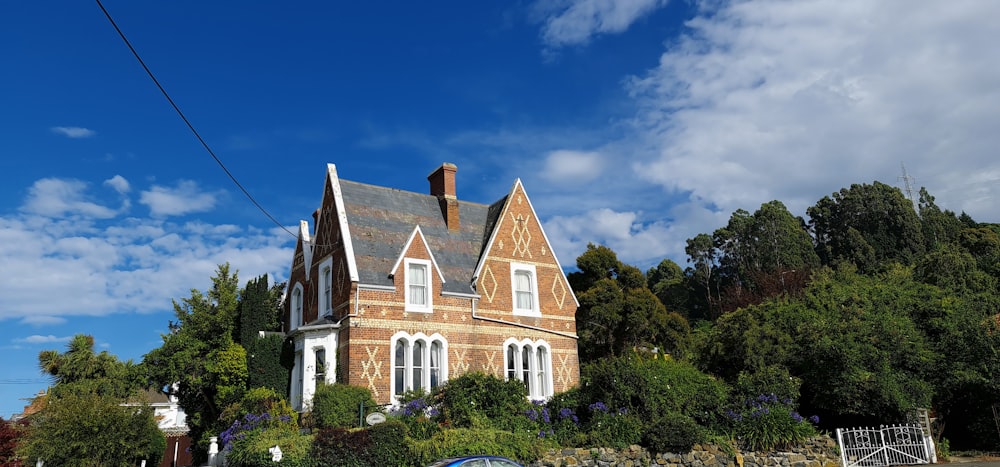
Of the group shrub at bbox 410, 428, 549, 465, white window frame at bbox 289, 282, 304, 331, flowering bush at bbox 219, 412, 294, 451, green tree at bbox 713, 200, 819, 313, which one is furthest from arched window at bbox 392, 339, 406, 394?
green tree at bbox 713, 200, 819, 313

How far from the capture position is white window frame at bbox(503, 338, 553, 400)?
2827 centimetres

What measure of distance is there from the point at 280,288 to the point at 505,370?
14086 millimetres

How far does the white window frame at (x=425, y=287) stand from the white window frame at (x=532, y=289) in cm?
394

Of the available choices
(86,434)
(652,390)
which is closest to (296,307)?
(86,434)

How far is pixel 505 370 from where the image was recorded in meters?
27.8

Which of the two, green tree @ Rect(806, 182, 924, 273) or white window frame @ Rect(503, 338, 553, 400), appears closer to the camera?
white window frame @ Rect(503, 338, 553, 400)

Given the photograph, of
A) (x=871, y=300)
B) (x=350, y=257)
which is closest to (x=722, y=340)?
(x=871, y=300)

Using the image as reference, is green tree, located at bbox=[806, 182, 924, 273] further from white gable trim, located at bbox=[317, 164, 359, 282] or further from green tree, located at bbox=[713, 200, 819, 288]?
white gable trim, located at bbox=[317, 164, 359, 282]

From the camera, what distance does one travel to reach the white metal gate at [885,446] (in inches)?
890

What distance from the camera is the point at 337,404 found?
22344 millimetres

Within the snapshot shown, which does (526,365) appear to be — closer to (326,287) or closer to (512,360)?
(512,360)

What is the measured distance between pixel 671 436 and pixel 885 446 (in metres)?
7.93

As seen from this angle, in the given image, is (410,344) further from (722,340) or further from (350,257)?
(722,340)

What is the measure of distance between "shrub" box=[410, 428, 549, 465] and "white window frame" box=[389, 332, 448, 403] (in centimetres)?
526
